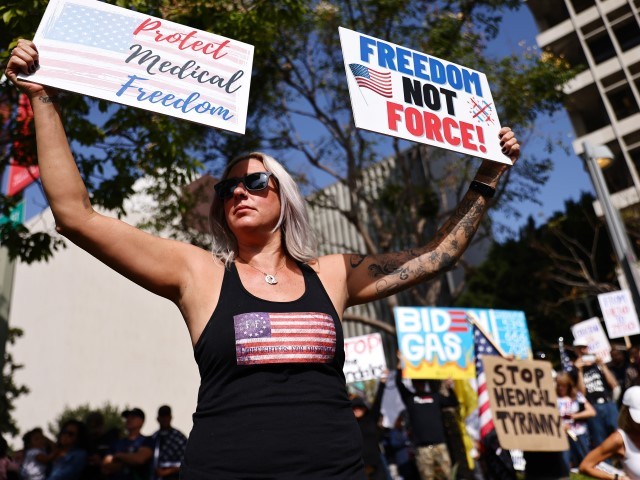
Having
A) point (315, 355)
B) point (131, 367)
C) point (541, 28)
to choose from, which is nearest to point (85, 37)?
point (315, 355)

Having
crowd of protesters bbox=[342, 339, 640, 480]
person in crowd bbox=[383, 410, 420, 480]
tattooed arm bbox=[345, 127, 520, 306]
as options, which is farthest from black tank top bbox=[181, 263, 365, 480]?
person in crowd bbox=[383, 410, 420, 480]

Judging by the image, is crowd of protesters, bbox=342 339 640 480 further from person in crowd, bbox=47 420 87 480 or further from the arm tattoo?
the arm tattoo

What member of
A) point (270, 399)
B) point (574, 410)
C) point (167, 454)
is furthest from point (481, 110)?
point (574, 410)

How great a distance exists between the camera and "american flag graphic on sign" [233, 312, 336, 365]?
1886 millimetres

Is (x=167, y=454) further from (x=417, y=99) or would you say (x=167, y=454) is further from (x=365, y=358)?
(x=417, y=99)

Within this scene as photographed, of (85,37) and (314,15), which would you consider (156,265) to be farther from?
(314,15)

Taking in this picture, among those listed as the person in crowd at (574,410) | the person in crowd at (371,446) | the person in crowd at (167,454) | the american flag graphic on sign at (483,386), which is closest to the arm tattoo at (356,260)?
the american flag graphic on sign at (483,386)

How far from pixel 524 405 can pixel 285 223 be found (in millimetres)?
4479

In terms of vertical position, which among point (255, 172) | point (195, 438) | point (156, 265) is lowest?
point (195, 438)

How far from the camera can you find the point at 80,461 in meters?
7.55

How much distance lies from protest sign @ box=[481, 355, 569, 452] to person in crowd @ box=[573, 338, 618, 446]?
451 cm

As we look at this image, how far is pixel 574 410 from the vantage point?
1014 centimetres

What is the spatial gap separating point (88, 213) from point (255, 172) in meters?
0.66

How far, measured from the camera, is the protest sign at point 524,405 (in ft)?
18.8
